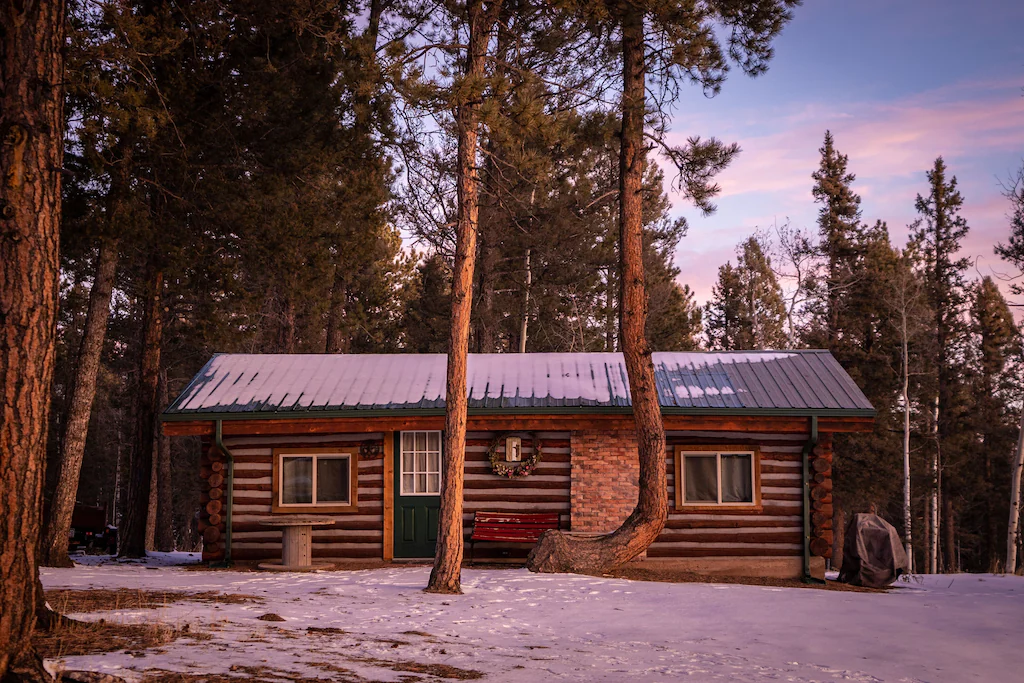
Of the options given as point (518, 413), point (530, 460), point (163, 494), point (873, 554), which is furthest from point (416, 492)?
point (163, 494)

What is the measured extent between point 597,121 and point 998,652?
361 inches

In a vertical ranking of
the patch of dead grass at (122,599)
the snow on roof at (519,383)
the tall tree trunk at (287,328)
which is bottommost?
the patch of dead grass at (122,599)

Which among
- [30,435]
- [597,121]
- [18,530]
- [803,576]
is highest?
[597,121]

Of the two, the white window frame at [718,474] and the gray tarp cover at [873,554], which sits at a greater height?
the white window frame at [718,474]

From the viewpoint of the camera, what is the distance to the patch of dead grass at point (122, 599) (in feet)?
30.2

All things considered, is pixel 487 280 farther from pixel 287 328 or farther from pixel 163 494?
pixel 163 494

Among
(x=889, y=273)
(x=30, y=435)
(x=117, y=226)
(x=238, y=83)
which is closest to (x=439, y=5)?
(x=238, y=83)

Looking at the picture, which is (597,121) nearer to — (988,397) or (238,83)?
(238,83)

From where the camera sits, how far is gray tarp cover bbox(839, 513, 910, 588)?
53.2 feet

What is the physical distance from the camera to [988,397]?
41.1m

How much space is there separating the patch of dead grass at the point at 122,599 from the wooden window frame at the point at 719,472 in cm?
824

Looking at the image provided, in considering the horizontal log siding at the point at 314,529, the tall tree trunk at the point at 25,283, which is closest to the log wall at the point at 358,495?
the horizontal log siding at the point at 314,529

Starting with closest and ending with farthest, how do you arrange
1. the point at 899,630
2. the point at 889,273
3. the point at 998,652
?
the point at 998,652
the point at 899,630
the point at 889,273

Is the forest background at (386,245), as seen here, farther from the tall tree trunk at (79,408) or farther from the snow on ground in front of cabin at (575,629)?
the snow on ground in front of cabin at (575,629)
